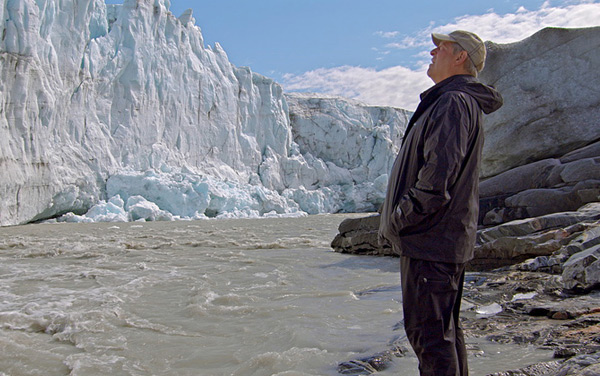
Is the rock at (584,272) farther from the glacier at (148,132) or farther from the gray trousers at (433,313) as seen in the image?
the glacier at (148,132)

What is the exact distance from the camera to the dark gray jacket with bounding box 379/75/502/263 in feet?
4.36

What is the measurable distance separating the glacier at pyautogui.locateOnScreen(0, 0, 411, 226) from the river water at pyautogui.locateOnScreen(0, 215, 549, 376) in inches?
517

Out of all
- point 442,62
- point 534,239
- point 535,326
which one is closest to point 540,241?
point 534,239

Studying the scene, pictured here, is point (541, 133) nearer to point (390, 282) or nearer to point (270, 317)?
point (390, 282)

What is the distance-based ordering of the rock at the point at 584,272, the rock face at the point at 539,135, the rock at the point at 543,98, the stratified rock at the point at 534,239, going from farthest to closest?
the rock at the point at 543,98 < the rock face at the point at 539,135 < the stratified rock at the point at 534,239 < the rock at the point at 584,272

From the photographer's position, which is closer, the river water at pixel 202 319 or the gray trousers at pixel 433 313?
the gray trousers at pixel 433 313

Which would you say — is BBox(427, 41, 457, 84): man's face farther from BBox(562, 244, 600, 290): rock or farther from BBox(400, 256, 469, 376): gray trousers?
BBox(562, 244, 600, 290): rock

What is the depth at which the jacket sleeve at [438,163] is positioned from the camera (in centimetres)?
132

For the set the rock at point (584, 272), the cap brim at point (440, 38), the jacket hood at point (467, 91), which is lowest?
the rock at point (584, 272)

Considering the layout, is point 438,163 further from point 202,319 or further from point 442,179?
point 202,319

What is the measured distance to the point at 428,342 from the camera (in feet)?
4.36

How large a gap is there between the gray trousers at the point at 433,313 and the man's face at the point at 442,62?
0.65 meters

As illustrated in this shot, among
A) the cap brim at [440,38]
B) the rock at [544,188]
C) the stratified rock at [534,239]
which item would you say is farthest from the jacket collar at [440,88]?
the rock at [544,188]

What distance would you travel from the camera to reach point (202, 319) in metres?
3.21
